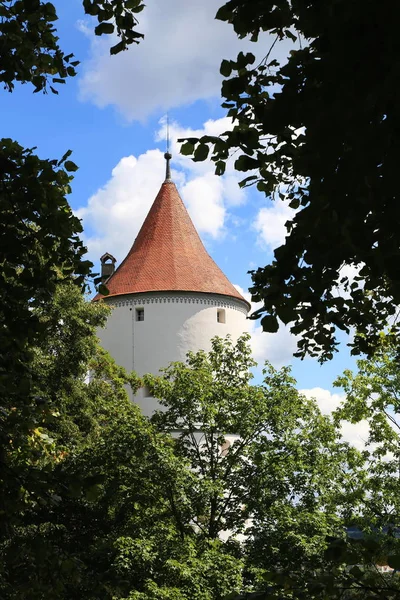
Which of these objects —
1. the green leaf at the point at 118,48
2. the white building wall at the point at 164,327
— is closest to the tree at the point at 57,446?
the green leaf at the point at 118,48

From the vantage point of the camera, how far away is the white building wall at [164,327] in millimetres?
33406

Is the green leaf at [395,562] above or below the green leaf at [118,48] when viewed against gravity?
below

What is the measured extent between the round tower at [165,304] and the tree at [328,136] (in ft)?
92.7

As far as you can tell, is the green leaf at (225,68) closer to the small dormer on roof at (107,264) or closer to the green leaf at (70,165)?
the green leaf at (70,165)

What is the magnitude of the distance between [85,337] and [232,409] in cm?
459

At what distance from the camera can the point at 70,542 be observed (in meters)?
16.2

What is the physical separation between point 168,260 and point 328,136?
33.0m

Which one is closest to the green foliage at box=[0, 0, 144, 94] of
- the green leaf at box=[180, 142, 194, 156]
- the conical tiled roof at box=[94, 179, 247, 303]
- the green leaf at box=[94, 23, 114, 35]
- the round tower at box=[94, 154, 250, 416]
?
the green leaf at box=[94, 23, 114, 35]

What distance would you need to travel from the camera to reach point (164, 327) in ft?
110

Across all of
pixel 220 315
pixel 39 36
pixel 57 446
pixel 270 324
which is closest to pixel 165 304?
pixel 220 315

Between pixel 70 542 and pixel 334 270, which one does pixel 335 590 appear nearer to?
pixel 334 270

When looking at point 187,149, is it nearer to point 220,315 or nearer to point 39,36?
point 39,36

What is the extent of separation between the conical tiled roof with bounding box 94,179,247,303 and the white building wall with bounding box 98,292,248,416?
1.22 feet

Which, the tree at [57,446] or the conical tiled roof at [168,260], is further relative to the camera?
the conical tiled roof at [168,260]
